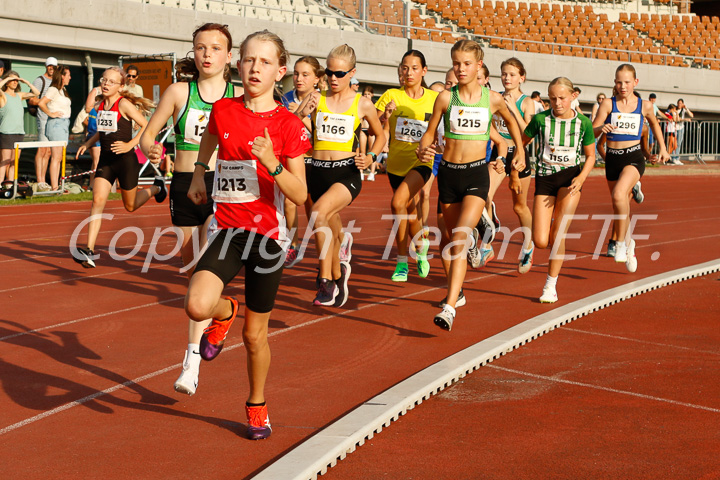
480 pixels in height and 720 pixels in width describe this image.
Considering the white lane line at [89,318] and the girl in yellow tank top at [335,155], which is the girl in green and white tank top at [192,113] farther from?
the girl in yellow tank top at [335,155]

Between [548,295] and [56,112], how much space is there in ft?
41.2

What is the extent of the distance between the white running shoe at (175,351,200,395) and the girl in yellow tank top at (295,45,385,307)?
3.00 m

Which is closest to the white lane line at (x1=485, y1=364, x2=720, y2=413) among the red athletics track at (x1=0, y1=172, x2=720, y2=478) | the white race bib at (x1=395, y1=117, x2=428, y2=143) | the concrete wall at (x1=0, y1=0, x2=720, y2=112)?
the red athletics track at (x1=0, y1=172, x2=720, y2=478)

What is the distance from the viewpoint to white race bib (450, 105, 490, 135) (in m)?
7.73

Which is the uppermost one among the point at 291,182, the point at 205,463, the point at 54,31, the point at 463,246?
the point at 54,31

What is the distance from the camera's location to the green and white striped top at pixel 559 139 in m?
9.00

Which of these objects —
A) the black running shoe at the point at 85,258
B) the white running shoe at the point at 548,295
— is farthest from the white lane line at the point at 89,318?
the white running shoe at the point at 548,295

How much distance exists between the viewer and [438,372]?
566 cm

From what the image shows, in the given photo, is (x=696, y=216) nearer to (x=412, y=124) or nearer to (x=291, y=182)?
(x=412, y=124)

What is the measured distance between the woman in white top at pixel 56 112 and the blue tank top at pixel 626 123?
10.7 m

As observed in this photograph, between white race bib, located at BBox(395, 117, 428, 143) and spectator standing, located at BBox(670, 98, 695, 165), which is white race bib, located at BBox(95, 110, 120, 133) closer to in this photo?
white race bib, located at BBox(395, 117, 428, 143)

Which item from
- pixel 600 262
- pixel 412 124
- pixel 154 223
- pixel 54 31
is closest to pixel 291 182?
pixel 412 124

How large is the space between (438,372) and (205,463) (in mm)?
1840

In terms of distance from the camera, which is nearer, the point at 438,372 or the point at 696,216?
the point at 438,372
